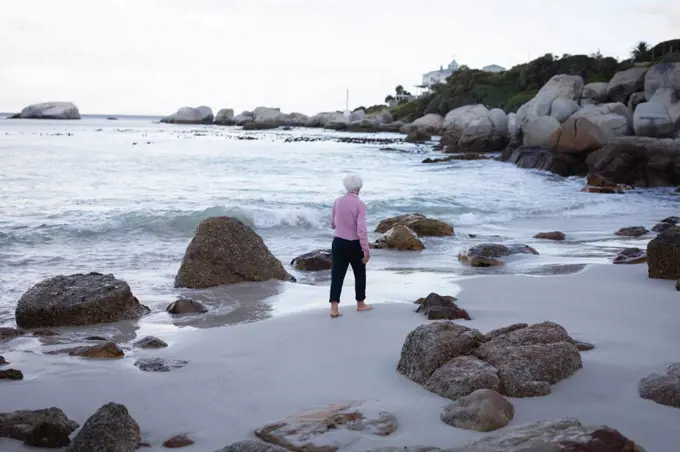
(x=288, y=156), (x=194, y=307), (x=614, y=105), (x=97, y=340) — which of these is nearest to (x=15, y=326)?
(x=97, y=340)

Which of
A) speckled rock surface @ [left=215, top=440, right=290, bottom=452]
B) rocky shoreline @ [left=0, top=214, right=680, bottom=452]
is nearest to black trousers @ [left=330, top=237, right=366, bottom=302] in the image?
rocky shoreline @ [left=0, top=214, right=680, bottom=452]

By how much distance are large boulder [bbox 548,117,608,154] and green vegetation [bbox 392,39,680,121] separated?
3581 centimetres

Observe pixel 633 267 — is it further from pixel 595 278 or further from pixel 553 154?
pixel 553 154

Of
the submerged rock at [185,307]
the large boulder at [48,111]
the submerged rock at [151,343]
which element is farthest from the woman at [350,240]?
the large boulder at [48,111]

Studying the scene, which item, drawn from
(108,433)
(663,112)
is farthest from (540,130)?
(108,433)

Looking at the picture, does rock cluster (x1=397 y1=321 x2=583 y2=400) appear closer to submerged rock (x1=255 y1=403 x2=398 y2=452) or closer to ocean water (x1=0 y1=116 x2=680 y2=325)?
submerged rock (x1=255 y1=403 x2=398 y2=452)

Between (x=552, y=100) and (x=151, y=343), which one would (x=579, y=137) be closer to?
(x=552, y=100)

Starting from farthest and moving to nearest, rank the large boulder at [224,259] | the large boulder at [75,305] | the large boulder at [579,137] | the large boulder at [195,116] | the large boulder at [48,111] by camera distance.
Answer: the large boulder at [48,111] < the large boulder at [195,116] < the large boulder at [579,137] < the large boulder at [224,259] < the large boulder at [75,305]

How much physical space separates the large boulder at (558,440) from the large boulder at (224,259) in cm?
600

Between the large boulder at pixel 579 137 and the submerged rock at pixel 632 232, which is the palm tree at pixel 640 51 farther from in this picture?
the submerged rock at pixel 632 232

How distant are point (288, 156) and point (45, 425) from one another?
36.6 m

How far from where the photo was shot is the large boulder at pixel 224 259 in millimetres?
9477

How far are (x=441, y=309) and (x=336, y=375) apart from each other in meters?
2.00

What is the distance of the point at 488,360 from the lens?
17.0 feet
